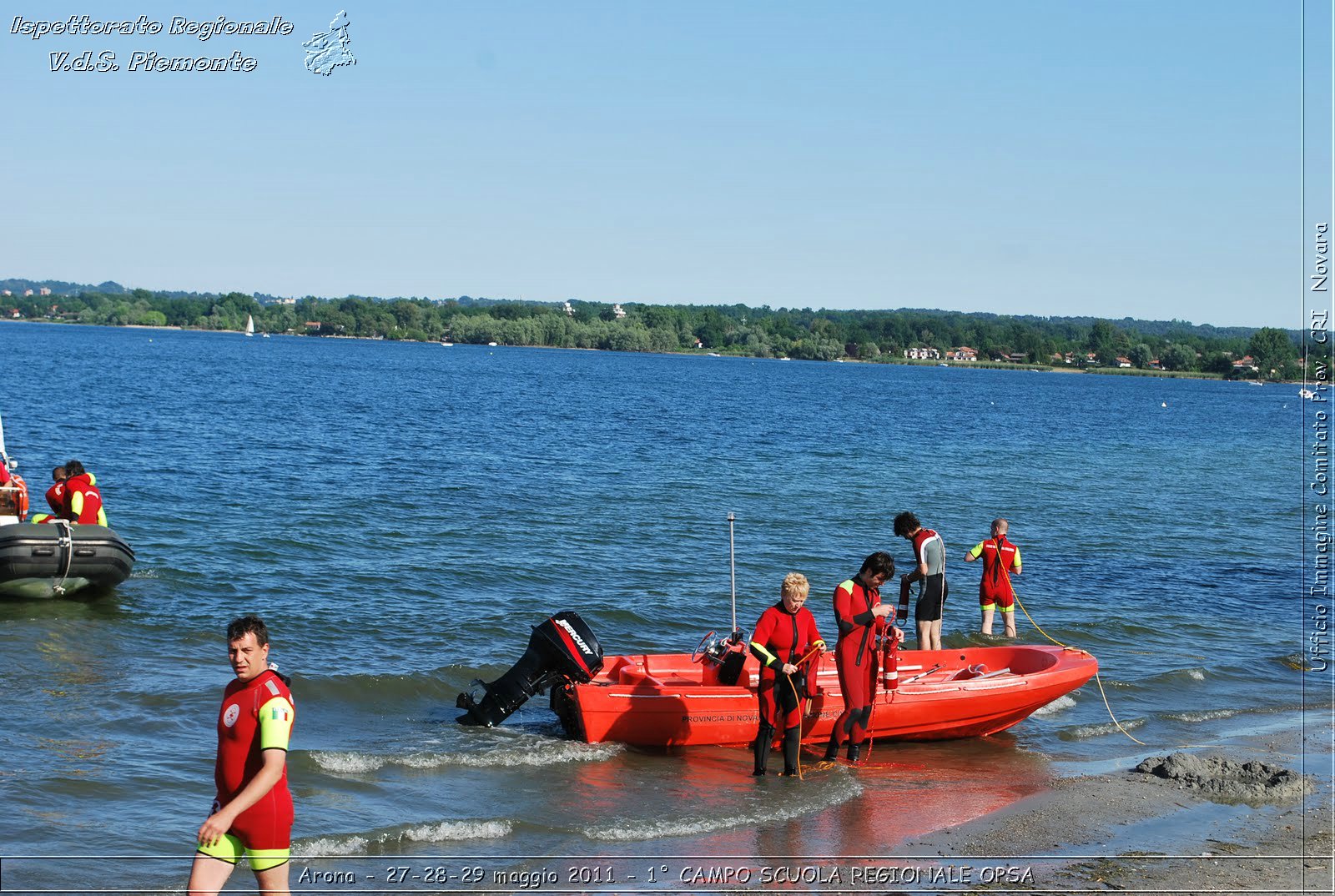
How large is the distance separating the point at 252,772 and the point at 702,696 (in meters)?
5.72

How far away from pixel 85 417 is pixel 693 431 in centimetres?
2196

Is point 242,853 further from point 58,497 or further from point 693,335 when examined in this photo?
point 693,335

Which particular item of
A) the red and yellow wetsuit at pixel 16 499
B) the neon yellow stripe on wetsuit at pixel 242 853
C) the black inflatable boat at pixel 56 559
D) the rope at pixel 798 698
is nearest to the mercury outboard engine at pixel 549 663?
the rope at pixel 798 698

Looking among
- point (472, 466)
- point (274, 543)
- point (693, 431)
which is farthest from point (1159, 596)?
point (693, 431)

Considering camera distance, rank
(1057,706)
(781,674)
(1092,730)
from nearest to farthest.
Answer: (781,674), (1092,730), (1057,706)

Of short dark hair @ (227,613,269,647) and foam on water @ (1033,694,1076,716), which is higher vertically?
short dark hair @ (227,613,269,647)

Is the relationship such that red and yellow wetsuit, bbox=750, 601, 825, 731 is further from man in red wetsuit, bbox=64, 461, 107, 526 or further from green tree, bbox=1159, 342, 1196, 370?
green tree, bbox=1159, 342, 1196, 370

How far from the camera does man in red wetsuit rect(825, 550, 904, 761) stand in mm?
9289

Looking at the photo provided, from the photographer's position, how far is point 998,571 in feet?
43.0

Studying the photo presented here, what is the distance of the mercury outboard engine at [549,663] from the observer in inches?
399

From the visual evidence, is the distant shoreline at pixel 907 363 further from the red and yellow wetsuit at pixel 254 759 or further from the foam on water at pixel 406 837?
the red and yellow wetsuit at pixel 254 759

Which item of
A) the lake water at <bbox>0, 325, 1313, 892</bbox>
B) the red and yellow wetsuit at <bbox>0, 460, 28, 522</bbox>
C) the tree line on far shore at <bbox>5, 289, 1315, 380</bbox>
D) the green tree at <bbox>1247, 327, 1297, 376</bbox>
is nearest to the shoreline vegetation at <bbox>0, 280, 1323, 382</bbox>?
the tree line on far shore at <bbox>5, 289, 1315, 380</bbox>

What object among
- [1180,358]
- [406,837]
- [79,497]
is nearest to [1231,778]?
[406,837]

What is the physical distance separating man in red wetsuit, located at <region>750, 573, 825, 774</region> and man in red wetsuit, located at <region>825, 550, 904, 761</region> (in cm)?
40
